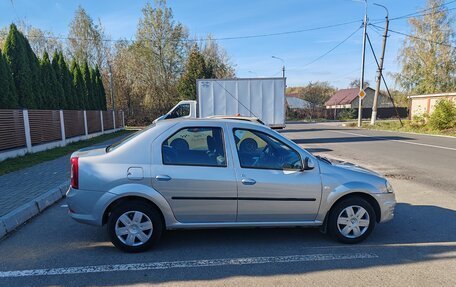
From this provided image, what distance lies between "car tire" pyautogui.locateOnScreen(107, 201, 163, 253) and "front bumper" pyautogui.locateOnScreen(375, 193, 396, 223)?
9.24ft

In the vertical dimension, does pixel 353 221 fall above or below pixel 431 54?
below

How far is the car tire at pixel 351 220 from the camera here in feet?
13.2

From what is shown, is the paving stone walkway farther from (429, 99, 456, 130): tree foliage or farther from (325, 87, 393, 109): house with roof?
(325, 87, 393, 109): house with roof

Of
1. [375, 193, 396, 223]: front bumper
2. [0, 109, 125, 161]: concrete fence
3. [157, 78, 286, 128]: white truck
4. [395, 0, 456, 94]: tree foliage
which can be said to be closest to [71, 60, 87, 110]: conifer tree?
[0, 109, 125, 161]: concrete fence

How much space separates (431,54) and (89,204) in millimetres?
47769

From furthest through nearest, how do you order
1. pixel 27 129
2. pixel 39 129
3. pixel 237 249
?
pixel 39 129, pixel 27 129, pixel 237 249

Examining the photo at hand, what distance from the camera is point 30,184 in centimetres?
684

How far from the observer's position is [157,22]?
3650 cm

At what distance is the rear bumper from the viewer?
3742 millimetres

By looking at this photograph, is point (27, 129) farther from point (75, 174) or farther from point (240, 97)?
point (75, 174)

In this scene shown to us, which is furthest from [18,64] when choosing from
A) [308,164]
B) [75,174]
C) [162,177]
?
[308,164]

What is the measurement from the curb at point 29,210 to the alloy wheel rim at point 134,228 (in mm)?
1926

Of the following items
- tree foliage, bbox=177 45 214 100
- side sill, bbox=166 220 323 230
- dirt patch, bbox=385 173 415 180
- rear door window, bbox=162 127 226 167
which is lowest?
dirt patch, bbox=385 173 415 180

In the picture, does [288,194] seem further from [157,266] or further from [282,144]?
[157,266]
